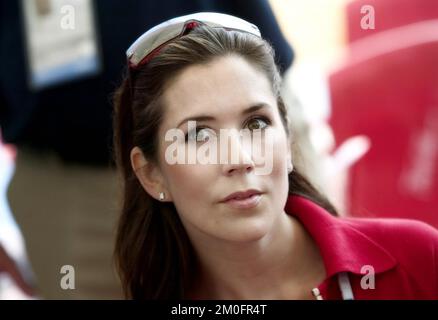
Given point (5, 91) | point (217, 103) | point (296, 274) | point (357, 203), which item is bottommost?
point (296, 274)

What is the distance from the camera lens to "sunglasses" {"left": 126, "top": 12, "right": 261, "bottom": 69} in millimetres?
988

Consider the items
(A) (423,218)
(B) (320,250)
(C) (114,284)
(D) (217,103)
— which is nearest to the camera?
(D) (217,103)

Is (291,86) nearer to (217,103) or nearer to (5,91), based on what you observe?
(217,103)

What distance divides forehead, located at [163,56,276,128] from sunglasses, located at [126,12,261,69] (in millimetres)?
44

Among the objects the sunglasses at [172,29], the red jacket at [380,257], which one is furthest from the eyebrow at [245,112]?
the red jacket at [380,257]

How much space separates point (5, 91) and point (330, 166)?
1.92 ft

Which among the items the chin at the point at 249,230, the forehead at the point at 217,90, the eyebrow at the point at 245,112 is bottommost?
the chin at the point at 249,230

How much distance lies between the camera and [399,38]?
50.1 inches

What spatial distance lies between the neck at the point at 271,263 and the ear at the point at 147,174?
11 cm

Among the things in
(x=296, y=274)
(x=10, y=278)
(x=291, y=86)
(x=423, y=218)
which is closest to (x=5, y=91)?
(x=10, y=278)

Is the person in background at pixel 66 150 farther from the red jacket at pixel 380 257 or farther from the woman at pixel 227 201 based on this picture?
the red jacket at pixel 380 257

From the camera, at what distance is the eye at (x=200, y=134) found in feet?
3.14
